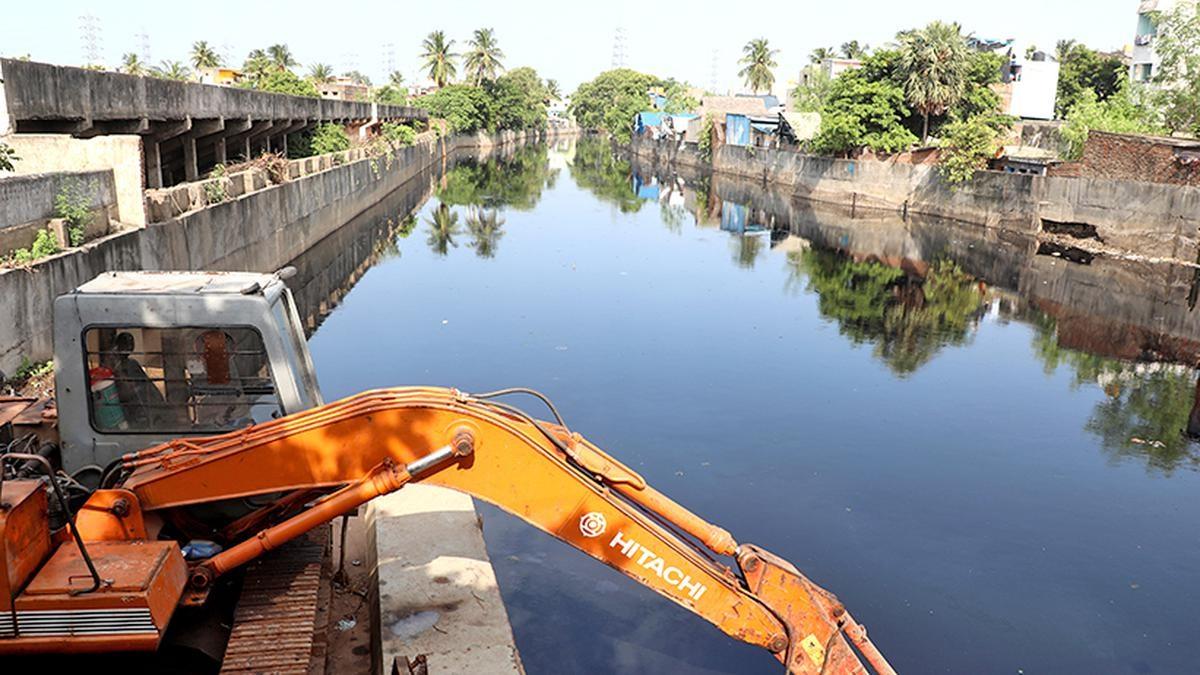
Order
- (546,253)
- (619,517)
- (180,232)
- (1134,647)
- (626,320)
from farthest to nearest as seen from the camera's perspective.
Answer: (546,253) → (626,320) → (180,232) → (1134,647) → (619,517)

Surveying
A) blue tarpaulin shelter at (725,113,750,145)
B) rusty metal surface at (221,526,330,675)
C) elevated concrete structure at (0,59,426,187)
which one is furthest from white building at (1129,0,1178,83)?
rusty metal surface at (221,526,330,675)

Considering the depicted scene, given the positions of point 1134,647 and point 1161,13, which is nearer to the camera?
point 1134,647

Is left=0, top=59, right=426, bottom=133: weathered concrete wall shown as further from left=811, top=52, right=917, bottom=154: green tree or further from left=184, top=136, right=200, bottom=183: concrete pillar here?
left=811, top=52, right=917, bottom=154: green tree

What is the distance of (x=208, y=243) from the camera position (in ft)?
56.8

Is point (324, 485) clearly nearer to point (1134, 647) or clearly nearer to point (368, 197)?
point (1134, 647)

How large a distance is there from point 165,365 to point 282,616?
1.63 m

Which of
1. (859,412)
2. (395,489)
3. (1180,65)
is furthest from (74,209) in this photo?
(1180,65)

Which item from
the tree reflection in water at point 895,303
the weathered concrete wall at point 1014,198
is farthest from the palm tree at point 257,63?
the tree reflection in water at point 895,303

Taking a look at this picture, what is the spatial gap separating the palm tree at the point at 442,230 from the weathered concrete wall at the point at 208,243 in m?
2.94

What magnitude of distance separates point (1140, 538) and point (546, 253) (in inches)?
778

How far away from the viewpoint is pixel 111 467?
5.31 meters

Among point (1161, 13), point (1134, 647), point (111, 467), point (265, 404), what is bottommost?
point (1134, 647)

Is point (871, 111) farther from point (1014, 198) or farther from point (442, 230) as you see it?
point (442, 230)

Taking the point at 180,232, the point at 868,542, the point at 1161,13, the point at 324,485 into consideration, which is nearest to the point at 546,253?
the point at 180,232
